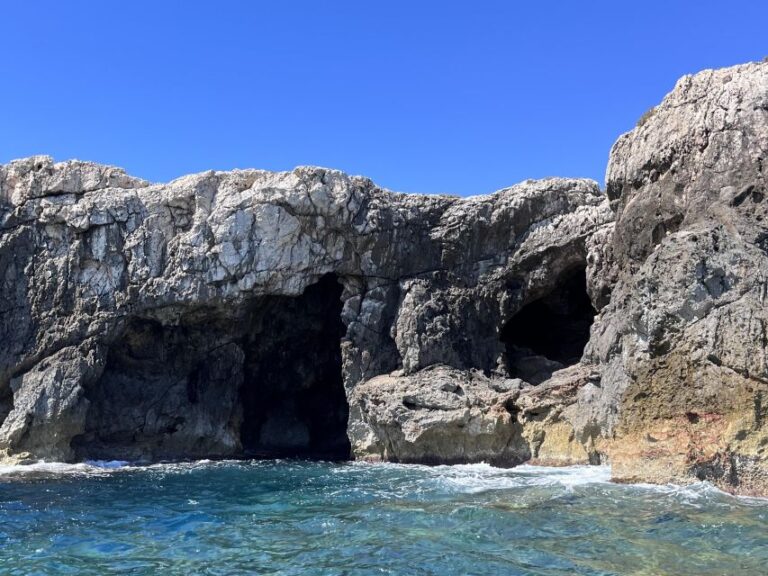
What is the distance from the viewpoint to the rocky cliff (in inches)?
1109

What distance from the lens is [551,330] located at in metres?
36.1

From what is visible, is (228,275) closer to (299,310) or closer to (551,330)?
(299,310)

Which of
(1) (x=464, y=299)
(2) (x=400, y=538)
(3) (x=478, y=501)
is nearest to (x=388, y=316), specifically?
(1) (x=464, y=299)

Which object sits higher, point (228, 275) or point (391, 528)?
point (228, 275)

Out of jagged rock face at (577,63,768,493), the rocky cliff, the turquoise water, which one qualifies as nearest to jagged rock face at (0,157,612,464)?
the rocky cliff

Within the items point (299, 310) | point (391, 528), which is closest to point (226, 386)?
point (299, 310)

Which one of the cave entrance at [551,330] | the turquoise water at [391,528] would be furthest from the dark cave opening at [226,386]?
the turquoise water at [391,528]

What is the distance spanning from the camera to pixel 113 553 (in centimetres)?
1373

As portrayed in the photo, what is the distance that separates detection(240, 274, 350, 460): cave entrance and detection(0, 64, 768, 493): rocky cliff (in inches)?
4.7

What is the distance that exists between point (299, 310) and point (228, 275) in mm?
5422

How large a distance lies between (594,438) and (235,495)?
38.0 ft

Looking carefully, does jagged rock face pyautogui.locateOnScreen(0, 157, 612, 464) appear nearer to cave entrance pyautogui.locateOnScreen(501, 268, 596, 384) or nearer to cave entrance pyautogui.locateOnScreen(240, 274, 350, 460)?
cave entrance pyautogui.locateOnScreen(501, 268, 596, 384)

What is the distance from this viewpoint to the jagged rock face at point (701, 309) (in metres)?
16.9

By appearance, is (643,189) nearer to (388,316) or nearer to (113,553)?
(388,316)
